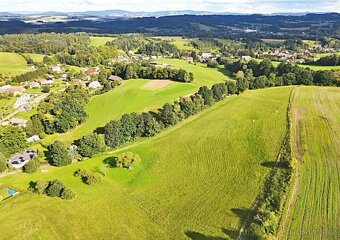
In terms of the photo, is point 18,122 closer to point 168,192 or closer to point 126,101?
point 126,101

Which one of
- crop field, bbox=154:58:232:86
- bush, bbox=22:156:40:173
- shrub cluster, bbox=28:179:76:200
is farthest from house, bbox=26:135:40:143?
crop field, bbox=154:58:232:86

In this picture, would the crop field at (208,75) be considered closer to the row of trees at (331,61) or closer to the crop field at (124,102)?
the crop field at (124,102)

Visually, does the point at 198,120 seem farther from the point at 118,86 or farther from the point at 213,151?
the point at 118,86

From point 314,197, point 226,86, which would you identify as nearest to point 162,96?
point 226,86

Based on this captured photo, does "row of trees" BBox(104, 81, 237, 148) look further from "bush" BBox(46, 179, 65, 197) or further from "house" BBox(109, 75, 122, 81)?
"house" BBox(109, 75, 122, 81)

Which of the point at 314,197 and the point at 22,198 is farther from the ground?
the point at 314,197

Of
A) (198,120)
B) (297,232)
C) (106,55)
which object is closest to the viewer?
(297,232)
